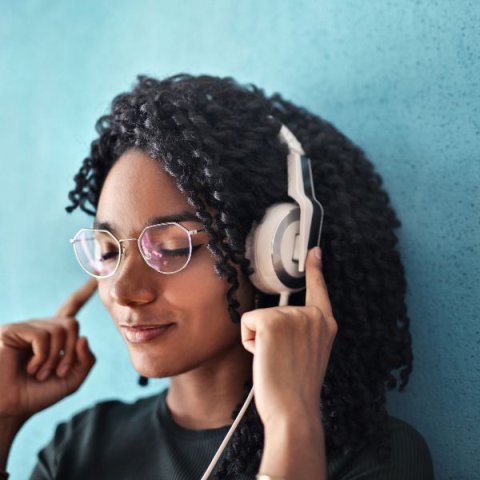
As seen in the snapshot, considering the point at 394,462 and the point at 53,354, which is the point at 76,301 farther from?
the point at 394,462

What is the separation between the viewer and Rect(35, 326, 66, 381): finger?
141cm

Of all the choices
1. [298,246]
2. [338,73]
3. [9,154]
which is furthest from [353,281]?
[9,154]

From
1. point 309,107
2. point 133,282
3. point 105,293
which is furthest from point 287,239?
point 309,107

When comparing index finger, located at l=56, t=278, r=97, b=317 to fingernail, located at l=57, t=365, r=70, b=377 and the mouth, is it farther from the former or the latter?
the mouth

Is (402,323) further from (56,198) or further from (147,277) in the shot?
(56,198)

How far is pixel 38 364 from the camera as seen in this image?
1387mm

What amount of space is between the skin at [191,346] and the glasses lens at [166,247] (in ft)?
0.06

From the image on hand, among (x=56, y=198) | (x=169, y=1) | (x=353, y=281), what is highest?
(x=169, y=1)

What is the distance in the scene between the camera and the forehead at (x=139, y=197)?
1096 millimetres

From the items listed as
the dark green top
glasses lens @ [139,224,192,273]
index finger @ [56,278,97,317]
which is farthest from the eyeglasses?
index finger @ [56,278,97,317]

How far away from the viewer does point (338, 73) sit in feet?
4.52

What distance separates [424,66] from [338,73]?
202mm

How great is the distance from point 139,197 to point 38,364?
507 mm

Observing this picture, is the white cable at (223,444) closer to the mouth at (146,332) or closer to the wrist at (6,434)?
the mouth at (146,332)
